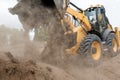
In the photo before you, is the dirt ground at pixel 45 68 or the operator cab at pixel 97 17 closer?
the dirt ground at pixel 45 68

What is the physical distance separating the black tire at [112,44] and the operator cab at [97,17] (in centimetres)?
50

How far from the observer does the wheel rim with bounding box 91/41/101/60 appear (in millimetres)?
12168

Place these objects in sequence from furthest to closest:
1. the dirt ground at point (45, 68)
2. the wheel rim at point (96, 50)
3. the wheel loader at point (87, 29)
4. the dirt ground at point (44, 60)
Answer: the wheel rim at point (96, 50), the wheel loader at point (87, 29), the dirt ground at point (44, 60), the dirt ground at point (45, 68)

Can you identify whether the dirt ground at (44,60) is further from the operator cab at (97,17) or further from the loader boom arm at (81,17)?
the operator cab at (97,17)

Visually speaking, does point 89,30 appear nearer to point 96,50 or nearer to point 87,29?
point 87,29

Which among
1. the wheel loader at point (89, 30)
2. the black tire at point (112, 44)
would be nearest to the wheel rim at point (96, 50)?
the wheel loader at point (89, 30)

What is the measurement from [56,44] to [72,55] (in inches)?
28.9

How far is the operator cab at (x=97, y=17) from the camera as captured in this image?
44.8 feet

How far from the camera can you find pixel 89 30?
41.8ft

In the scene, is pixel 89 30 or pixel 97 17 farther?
pixel 97 17

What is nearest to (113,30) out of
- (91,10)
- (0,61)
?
(91,10)

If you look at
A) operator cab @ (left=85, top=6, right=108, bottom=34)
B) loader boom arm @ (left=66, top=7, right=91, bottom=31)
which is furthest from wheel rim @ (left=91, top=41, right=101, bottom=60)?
operator cab @ (left=85, top=6, right=108, bottom=34)

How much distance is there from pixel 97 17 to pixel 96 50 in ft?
6.86

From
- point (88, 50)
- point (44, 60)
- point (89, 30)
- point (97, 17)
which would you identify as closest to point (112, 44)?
point (97, 17)
